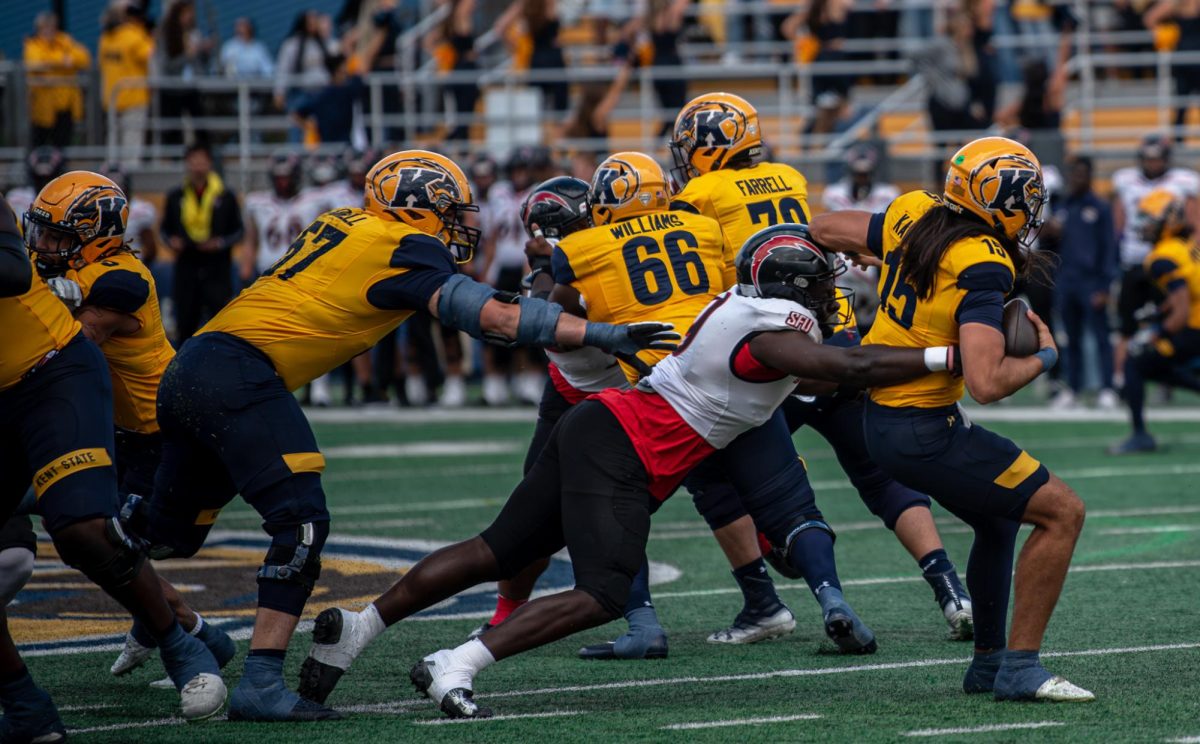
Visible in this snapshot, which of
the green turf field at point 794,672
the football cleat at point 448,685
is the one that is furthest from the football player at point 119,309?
the football cleat at point 448,685

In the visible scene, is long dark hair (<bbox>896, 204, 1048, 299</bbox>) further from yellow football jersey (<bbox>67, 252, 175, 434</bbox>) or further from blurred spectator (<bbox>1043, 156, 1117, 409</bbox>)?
blurred spectator (<bbox>1043, 156, 1117, 409</bbox>)

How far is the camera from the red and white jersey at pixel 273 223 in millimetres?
16141

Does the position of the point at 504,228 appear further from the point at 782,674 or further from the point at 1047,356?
the point at 1047,356

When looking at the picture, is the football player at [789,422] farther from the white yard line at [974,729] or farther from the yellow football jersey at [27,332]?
the yellow football jersey at [27,332]

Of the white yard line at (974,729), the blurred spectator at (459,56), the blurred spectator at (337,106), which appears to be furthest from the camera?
the blurred spectator at (459,56)

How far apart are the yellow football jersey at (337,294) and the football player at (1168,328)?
316 inches

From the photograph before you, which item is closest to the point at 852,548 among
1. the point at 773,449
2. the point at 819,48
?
the point at 773,449

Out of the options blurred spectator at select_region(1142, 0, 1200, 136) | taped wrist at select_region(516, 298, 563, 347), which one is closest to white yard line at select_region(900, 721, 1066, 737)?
taped wrist at select_region(516, 298, 563, 347)

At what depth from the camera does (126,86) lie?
1895 cm

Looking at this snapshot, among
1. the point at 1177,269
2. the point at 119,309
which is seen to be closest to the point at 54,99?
the point at 1177,269

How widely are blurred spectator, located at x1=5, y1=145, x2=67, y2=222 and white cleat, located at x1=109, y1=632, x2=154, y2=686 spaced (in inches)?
378

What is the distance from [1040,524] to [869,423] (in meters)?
0.62

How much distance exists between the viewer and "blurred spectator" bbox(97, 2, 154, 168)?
1906 centimetres

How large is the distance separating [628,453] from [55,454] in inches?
69.8
